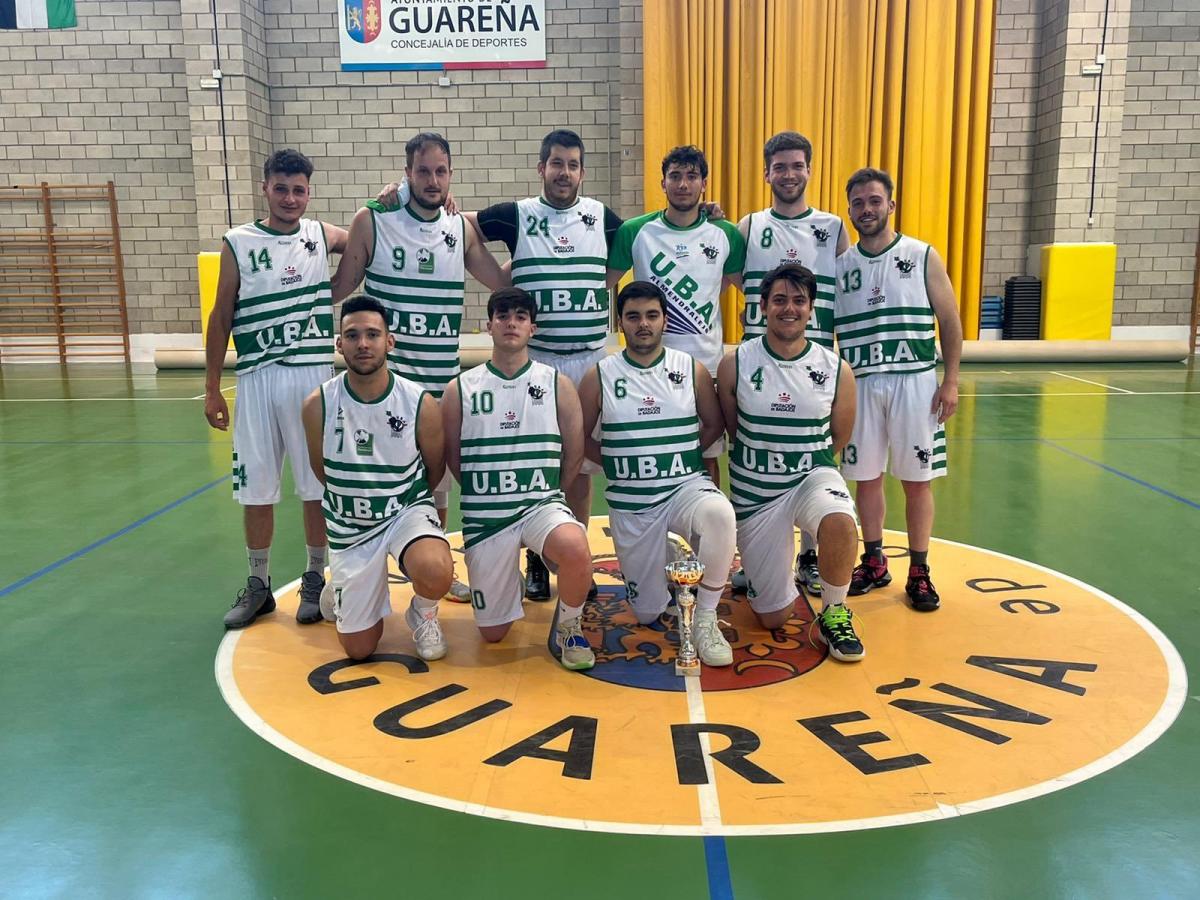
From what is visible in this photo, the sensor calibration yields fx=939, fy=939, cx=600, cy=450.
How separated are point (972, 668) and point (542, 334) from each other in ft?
7.51

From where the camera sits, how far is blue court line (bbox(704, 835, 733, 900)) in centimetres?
219

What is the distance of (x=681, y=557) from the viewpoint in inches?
146

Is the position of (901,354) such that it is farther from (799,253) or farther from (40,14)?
(40,14)

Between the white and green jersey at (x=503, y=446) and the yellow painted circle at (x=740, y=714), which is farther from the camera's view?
the white and green jersey at (x=503, y=446)

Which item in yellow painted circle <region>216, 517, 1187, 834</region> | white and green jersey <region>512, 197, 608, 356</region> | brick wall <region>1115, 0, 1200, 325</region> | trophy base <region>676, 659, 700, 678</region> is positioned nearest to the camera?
yellow painted circle <region>216, 517, 1187, 834</region>

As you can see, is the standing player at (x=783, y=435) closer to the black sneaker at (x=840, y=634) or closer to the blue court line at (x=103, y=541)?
the black sneaker at (x=840, y=634)

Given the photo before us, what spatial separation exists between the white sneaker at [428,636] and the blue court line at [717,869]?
1533mm

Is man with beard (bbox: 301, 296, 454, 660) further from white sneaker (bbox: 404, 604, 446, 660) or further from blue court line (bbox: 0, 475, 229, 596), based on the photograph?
blue court line (bbox: 0, 475, 229, 596)

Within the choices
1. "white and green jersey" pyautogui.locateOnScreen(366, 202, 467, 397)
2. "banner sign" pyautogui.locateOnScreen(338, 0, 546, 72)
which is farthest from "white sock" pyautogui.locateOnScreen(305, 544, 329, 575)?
"banner sign" pyautogui.locateOnScreen(338, 0, 546, 72)

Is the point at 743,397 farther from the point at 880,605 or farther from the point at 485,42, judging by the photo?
the point at 485,42

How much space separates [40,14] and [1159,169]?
16188 millimetres

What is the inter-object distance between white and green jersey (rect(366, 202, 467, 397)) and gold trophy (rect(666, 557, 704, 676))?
61.8 inches

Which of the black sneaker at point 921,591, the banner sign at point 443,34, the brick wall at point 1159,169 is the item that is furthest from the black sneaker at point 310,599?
the brick wall at point 1159,169

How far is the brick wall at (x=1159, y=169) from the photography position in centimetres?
1319
